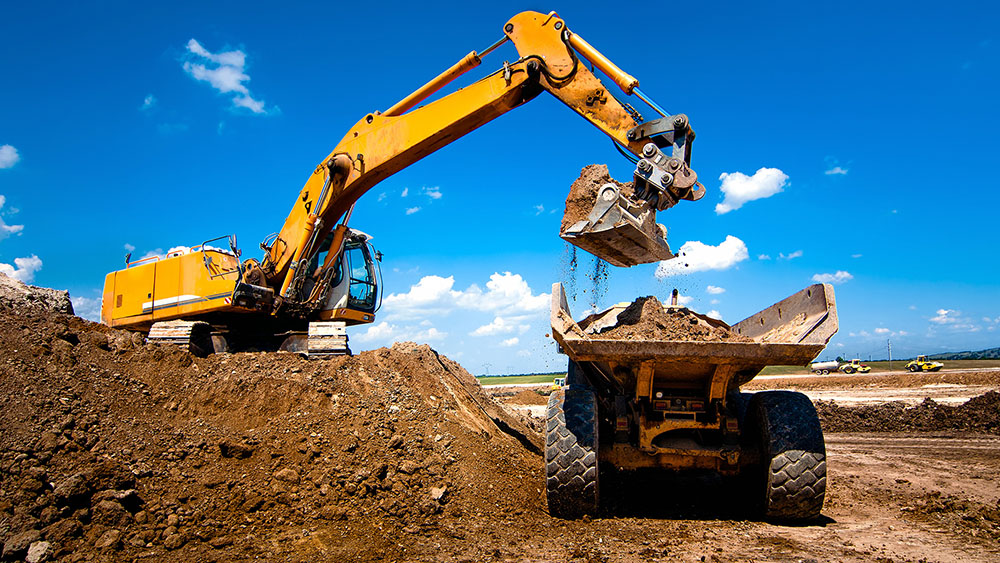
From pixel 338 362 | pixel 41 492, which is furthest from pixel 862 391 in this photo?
pixel 41 492

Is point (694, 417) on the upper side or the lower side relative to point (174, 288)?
lower

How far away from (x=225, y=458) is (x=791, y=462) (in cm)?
493

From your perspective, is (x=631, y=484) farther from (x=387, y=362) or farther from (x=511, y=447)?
(x=387, y=362)

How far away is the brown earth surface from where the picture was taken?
4152 millimetres

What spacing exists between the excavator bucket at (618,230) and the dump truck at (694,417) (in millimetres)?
962

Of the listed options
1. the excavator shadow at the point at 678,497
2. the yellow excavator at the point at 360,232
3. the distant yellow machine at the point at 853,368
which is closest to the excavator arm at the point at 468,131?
the yellow excavator at the point at 360,232

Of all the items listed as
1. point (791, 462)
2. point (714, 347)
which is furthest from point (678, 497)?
point (714, 347)

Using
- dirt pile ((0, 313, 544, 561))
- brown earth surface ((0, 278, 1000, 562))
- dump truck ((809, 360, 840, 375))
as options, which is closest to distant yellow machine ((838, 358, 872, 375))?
dump truck ((809, 360, 840, 375))

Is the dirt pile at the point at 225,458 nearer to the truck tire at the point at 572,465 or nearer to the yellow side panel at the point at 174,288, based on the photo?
the truck tire at the point at 572,465

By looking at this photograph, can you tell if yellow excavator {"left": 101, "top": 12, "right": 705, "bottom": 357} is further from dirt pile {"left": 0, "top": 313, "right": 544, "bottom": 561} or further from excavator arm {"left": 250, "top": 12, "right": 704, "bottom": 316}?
dirt pile {"left": 0, "top": 313, "right": 544, "bottom": 561}

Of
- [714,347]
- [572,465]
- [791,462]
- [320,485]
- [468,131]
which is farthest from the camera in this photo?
[468,131]

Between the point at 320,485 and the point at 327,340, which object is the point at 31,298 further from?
the point at 320,485

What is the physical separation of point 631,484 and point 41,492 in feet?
17.8

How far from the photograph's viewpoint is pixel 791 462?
15.6ft
